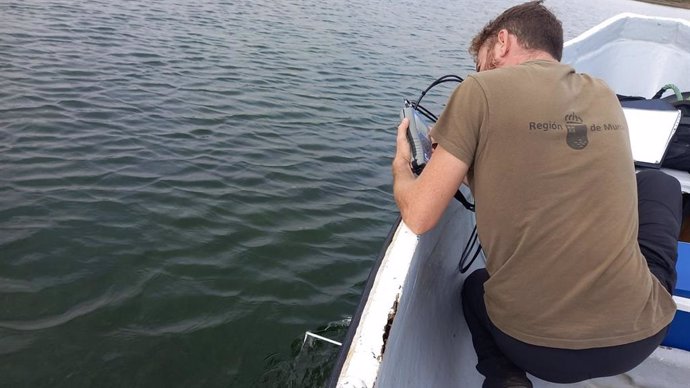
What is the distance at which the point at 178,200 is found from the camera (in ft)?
16.6

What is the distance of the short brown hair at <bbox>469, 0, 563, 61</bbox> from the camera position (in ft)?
7.30

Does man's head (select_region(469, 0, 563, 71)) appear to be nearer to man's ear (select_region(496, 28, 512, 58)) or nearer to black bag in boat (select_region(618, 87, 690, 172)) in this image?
man's ear (select_region(496, 28, 512, 58))

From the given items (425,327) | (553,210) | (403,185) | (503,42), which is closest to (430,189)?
(403,185)

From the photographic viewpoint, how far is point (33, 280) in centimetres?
385

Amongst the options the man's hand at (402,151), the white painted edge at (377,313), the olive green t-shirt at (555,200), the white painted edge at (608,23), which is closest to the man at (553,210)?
the olive green t-shirt at (555,200)

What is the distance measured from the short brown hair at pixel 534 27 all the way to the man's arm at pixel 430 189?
2.20ft

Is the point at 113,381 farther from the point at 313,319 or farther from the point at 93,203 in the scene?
the point at 93,203

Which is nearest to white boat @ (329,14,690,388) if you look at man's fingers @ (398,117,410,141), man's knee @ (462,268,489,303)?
man's knee @ (462,268,489,303)

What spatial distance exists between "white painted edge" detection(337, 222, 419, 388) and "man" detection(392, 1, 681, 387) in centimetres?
27

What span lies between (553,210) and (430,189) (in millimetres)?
422

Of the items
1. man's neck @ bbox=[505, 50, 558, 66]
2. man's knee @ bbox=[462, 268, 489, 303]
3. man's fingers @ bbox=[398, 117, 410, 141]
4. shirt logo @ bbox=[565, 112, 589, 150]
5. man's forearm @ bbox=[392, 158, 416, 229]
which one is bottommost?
man's knee @ bbox=[462, 268, 489, 303]

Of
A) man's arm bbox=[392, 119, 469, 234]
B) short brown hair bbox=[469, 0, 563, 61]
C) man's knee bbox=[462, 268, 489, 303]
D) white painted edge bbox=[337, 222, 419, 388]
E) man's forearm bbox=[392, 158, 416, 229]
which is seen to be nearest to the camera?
white painted edge bbox=[337, 222, 419, 388]

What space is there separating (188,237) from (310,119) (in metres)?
3.36

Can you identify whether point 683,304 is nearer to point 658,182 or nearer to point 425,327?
point 658,182
